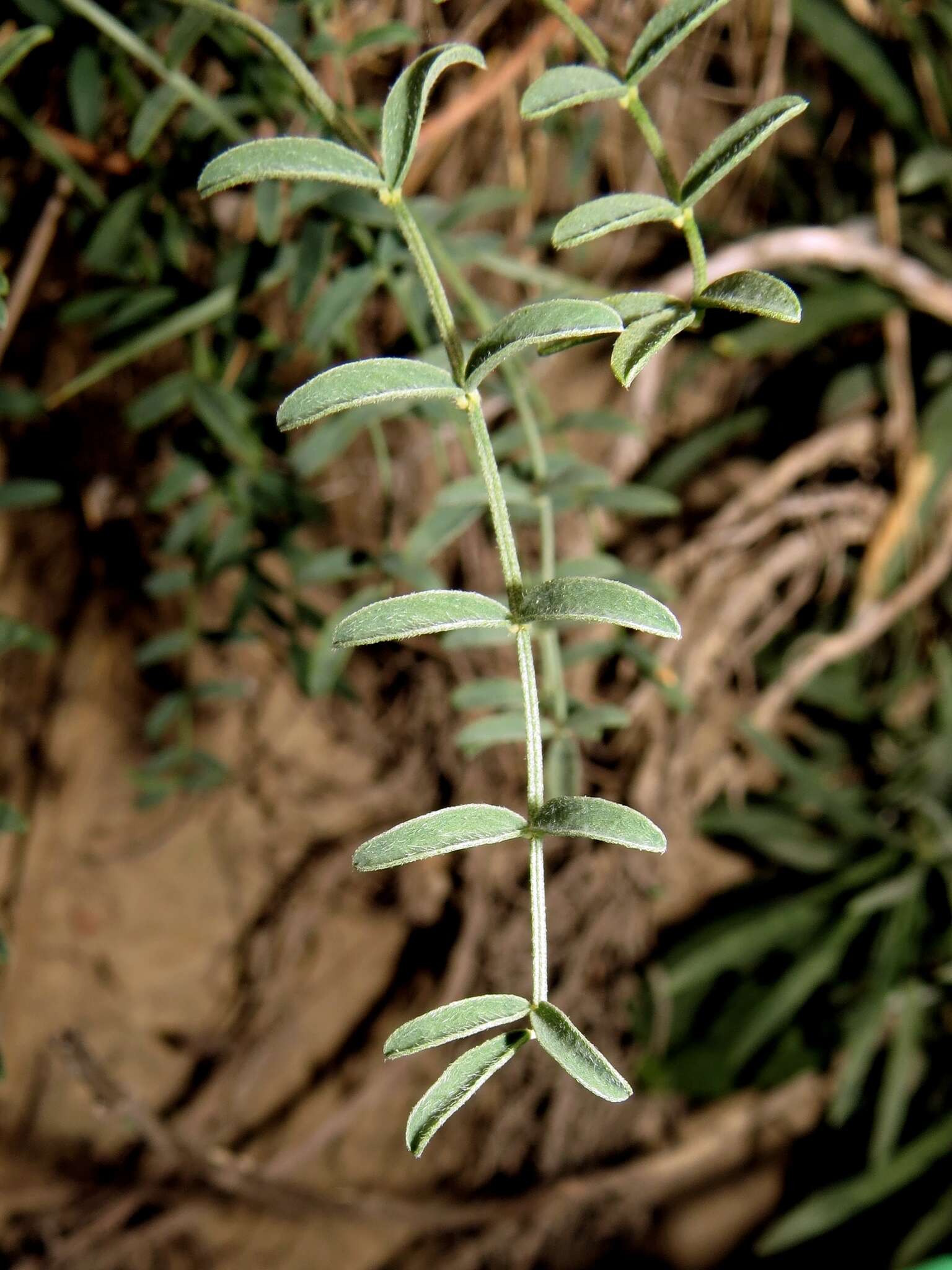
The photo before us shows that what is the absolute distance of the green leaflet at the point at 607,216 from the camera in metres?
0.38

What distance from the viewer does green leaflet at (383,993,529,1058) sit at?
1.18ft

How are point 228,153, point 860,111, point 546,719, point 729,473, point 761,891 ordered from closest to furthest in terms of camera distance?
1. point 228,153
2. point 546,719
3. point 860,111
4. point 729,473
5. point 761,891

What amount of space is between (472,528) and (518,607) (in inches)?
24.8

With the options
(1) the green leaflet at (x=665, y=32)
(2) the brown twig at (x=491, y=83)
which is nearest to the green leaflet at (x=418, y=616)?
(1) the green leaflet at (x=665, y=32)

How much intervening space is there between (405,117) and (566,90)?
0.07m

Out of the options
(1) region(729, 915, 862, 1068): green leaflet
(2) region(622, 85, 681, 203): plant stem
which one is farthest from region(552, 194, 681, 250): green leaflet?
(1) region(729, 915, 862, 1068): green leaflet

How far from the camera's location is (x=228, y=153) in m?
0.37

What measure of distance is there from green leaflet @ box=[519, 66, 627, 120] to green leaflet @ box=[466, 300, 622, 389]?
0.29ft

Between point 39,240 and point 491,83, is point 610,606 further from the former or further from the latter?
point 491,83

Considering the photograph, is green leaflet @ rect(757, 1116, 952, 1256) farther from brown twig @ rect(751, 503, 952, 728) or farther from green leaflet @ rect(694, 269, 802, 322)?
green leaflet @ rect(694, 269, 802, 322)

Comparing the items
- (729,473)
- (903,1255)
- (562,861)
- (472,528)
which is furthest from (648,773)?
(903,1255)

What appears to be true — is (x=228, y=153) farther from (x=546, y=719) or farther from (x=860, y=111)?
(x=860, y=111)

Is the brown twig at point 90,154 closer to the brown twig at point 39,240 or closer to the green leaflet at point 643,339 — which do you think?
the brown twig at point 39,240

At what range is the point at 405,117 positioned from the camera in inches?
15.4
